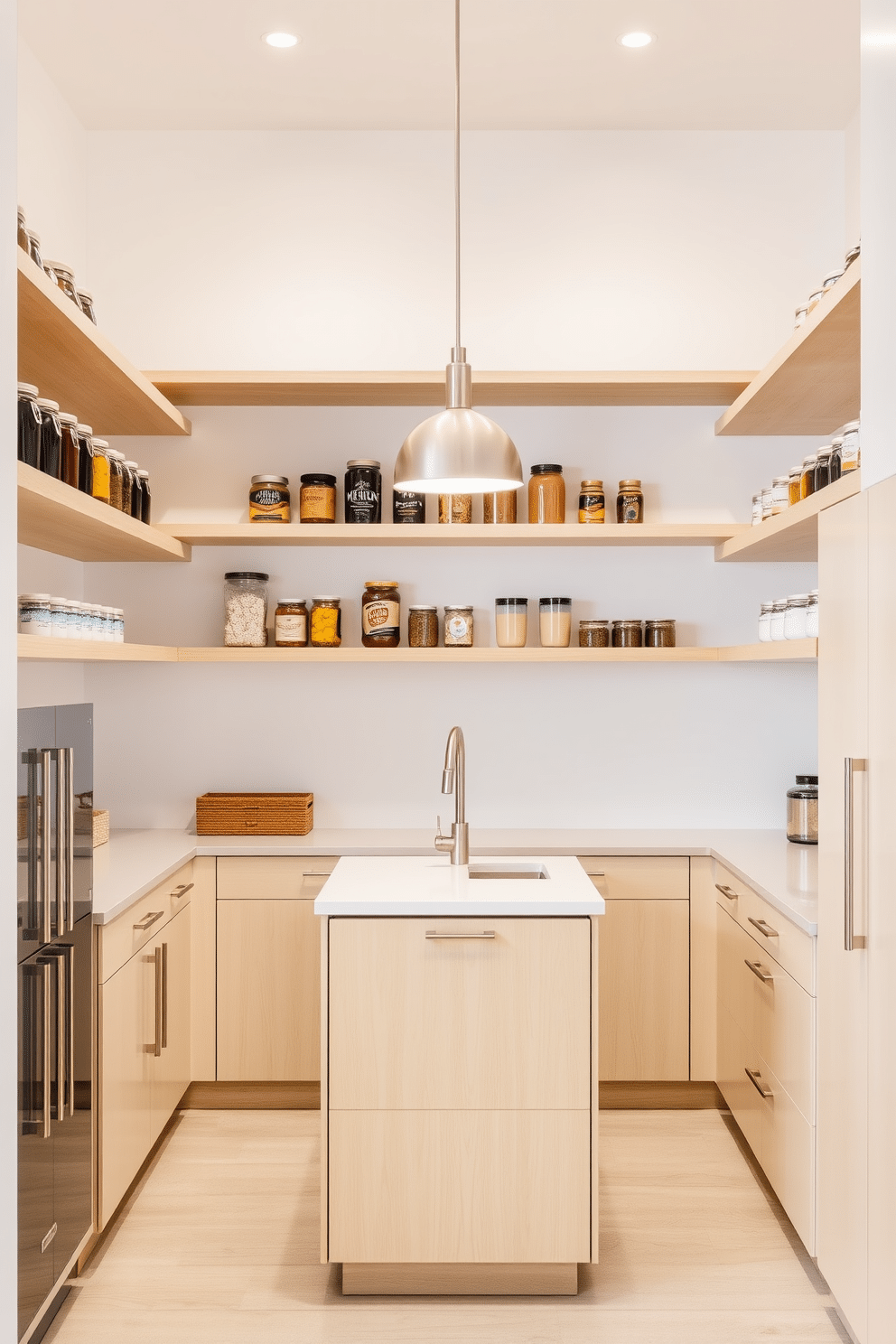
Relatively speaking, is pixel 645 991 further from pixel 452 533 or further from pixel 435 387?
pixel 435 387

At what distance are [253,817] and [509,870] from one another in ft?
3.70

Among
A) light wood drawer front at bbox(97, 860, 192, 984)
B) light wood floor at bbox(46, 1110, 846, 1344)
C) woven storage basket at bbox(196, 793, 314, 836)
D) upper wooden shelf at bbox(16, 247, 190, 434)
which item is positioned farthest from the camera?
woven storage basket at bbox(196, 793, 314, 836)

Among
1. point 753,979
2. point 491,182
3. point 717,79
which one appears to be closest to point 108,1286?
point 753,979

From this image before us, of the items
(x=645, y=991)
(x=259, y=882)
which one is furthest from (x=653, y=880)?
(x=259, y=882)

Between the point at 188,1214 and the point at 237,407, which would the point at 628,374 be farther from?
the point at 188,1214

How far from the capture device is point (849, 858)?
2066mm

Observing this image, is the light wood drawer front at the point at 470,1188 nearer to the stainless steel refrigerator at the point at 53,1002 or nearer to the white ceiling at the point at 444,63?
A: the stainless steel refrigerator at the point at 53,1002

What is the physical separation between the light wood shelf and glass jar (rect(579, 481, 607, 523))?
430 millimetres

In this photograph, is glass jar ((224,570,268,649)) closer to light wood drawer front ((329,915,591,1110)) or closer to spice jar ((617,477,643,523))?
spice jar ((617,477,643,523))

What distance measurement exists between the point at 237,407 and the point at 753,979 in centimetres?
249

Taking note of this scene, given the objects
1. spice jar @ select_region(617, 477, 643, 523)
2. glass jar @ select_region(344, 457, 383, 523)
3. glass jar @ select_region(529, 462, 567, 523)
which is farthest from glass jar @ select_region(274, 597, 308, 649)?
spice jar @ select_region(617, 477, 643, 523)

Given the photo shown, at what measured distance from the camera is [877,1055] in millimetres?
1976

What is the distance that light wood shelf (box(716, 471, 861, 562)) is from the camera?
245 centimetres

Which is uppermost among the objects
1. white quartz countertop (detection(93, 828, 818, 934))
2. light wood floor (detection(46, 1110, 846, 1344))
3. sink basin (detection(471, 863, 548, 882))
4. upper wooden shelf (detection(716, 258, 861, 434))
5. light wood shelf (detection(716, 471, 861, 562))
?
upper wooden shelf (detection(716, 258, 861, 434))
